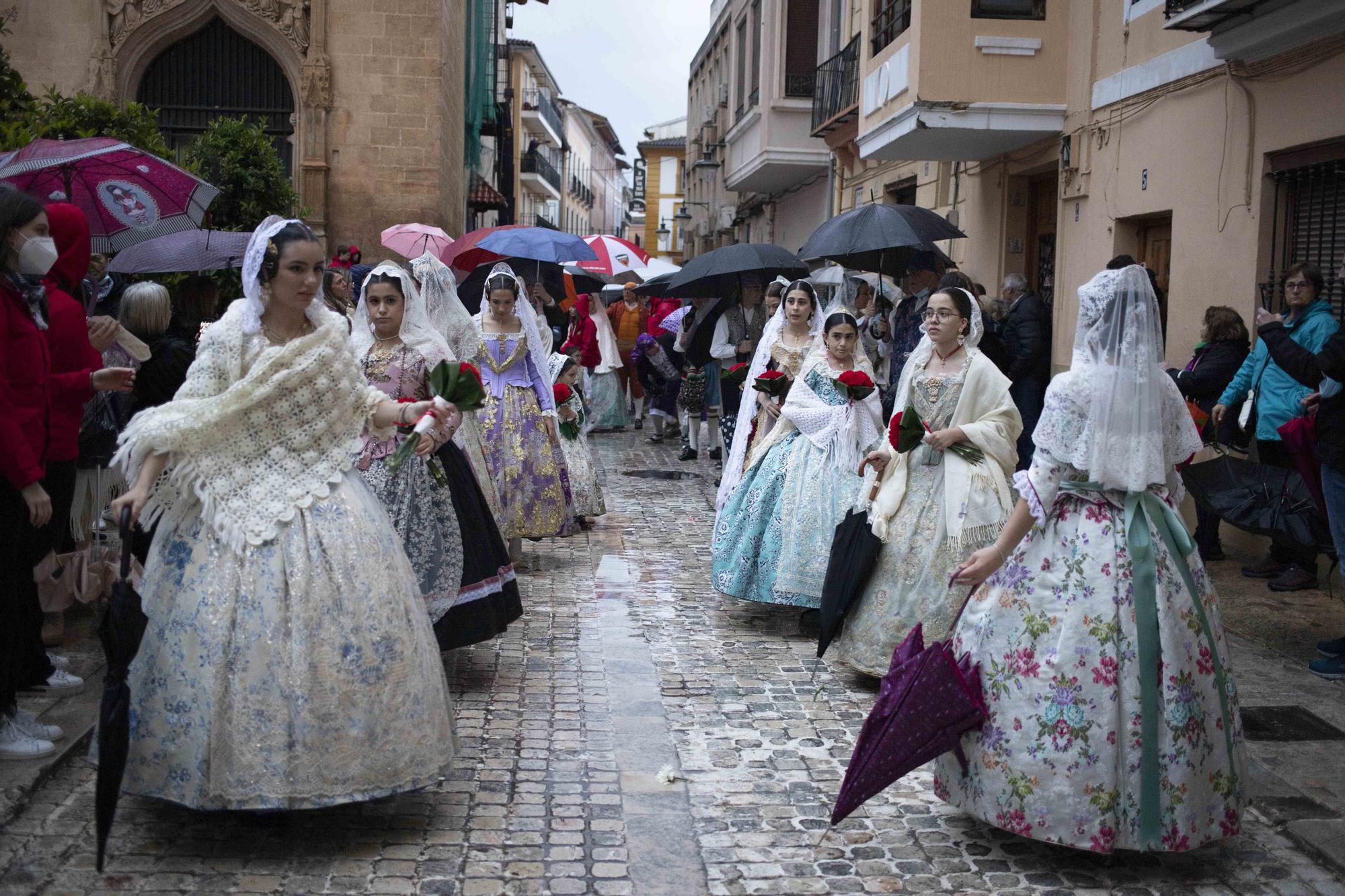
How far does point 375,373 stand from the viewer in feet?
19.9

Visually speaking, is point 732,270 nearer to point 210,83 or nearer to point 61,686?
point 61,686

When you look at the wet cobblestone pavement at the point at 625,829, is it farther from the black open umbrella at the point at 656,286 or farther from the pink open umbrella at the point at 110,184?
the black open umbrella at the point at 656,286

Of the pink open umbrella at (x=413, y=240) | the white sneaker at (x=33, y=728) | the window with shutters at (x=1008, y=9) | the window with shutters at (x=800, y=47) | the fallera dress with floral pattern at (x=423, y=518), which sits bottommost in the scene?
the white sneaker at (x=33, y=728)

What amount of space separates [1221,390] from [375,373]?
5376mm

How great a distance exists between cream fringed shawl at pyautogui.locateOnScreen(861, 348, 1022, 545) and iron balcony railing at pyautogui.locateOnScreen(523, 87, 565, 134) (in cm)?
4680

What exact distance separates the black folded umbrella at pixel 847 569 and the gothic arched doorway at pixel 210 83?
1484 cm

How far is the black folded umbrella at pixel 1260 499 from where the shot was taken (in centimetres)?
641

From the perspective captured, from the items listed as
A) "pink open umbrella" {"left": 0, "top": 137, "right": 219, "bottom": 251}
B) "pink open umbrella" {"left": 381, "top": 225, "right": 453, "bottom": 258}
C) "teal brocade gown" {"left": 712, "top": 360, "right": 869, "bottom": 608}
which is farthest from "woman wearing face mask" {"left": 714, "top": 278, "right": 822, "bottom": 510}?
"pink open umbrella" {"left": 381, "top": 225, "right": 453, "bottom": 258}

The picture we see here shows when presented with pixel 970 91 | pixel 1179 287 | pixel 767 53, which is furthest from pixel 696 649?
pixel 767 53

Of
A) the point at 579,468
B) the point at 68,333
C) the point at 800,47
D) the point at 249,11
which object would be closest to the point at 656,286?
the point at 579,468

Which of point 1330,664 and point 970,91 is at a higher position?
point 970,91

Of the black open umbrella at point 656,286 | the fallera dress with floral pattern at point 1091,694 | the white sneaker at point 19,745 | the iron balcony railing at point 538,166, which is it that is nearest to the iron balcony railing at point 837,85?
the black open umbrella at point 656,286

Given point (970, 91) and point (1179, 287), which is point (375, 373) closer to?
point (1179, 287)

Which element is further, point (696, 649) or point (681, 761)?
point (696, 649)
